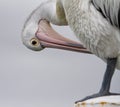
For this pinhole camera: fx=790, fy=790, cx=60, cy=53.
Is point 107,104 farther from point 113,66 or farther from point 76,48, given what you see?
point 76,48

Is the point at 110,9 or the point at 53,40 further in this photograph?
the point at 53,40

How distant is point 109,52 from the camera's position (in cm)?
399

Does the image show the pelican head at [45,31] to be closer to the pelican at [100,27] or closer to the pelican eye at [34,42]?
the pelican eye at [34,42]

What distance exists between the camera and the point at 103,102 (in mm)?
3549

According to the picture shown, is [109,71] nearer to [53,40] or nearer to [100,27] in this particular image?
[100,27]

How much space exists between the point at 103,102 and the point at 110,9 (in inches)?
24.3

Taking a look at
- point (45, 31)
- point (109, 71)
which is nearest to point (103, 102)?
point (109, 71)

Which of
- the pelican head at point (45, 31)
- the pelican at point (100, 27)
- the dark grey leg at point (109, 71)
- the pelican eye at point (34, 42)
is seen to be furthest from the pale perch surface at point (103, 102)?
the pelican eye at point (34, 42)

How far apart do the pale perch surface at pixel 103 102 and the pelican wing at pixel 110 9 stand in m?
0.49

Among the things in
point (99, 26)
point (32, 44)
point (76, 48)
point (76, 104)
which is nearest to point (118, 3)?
point (99, 26)

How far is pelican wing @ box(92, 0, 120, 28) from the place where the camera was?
13.0ft

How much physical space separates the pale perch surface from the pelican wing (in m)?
0.49

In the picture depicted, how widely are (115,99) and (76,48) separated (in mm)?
1295

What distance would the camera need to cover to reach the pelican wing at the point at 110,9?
13.0ft
